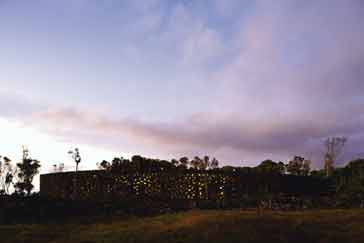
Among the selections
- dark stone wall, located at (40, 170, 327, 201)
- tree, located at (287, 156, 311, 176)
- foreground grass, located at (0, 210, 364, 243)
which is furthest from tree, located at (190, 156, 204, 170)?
foreground grass, located at (0, 210, 364, 243)

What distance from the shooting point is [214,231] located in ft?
42.4

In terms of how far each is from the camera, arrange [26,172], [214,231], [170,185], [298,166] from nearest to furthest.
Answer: [214,231] < [170,185] < [26,172] < [298,166]

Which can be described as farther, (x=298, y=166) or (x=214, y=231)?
(x=298, y=166)

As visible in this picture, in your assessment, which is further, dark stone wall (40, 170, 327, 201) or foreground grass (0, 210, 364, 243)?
dark stone wall (40, 170, 327, 201)

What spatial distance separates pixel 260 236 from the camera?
1257 centimetres

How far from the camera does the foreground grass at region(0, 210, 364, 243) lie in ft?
41.3

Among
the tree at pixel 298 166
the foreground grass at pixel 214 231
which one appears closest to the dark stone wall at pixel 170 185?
the foreground grass at pixel 214 231

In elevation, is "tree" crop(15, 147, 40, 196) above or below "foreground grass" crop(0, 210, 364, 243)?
above

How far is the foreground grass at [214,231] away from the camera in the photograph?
12.6 m

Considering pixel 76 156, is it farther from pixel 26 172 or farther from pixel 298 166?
pixel 298 166

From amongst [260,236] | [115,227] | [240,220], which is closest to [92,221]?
[115,227]

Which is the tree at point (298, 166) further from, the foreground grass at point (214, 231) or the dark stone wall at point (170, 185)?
the foreground grass at point (214, 231)

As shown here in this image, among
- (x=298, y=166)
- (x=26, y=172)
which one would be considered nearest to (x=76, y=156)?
(x=26, y=172)

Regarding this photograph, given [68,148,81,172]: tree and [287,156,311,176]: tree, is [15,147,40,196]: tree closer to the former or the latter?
[68,148,81,172]: tree
